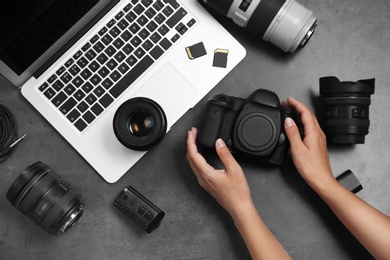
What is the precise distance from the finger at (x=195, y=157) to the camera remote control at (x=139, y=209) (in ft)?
0.44

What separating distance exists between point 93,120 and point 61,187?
0.17 metres

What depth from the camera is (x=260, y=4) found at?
3.22ft

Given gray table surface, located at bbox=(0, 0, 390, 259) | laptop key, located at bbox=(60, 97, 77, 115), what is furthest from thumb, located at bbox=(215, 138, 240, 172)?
laptop key, located at bbox=(60, 97, 77, 115)

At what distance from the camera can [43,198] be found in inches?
37.9

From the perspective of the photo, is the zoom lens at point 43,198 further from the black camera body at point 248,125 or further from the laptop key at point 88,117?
the black camera body at point 248,125

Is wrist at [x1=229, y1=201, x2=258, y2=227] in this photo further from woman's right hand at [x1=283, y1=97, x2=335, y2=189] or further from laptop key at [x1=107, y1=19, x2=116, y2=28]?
laptop key at [x1=107, y1=19, x2=116, y2=28]

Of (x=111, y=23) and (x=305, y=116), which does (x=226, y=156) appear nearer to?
(x=305, y=116)

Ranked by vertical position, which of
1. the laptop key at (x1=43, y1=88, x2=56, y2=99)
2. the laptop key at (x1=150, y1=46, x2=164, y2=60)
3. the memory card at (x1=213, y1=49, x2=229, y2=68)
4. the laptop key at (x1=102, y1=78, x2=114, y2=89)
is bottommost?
the memory card at (x1=213, y1=49, x2=229, y2=68)

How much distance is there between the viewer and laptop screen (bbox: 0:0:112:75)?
870mm

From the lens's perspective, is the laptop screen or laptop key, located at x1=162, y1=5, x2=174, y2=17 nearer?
the laptop screen

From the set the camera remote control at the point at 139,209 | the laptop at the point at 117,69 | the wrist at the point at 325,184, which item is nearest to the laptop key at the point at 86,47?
the laptop at the point at 117,69

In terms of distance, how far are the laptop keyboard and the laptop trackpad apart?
36mm

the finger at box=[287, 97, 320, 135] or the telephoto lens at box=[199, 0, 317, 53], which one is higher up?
the telephoto lens at box=[199, 0, 317, 53]

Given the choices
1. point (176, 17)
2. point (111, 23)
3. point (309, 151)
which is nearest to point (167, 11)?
point (176, 17)
